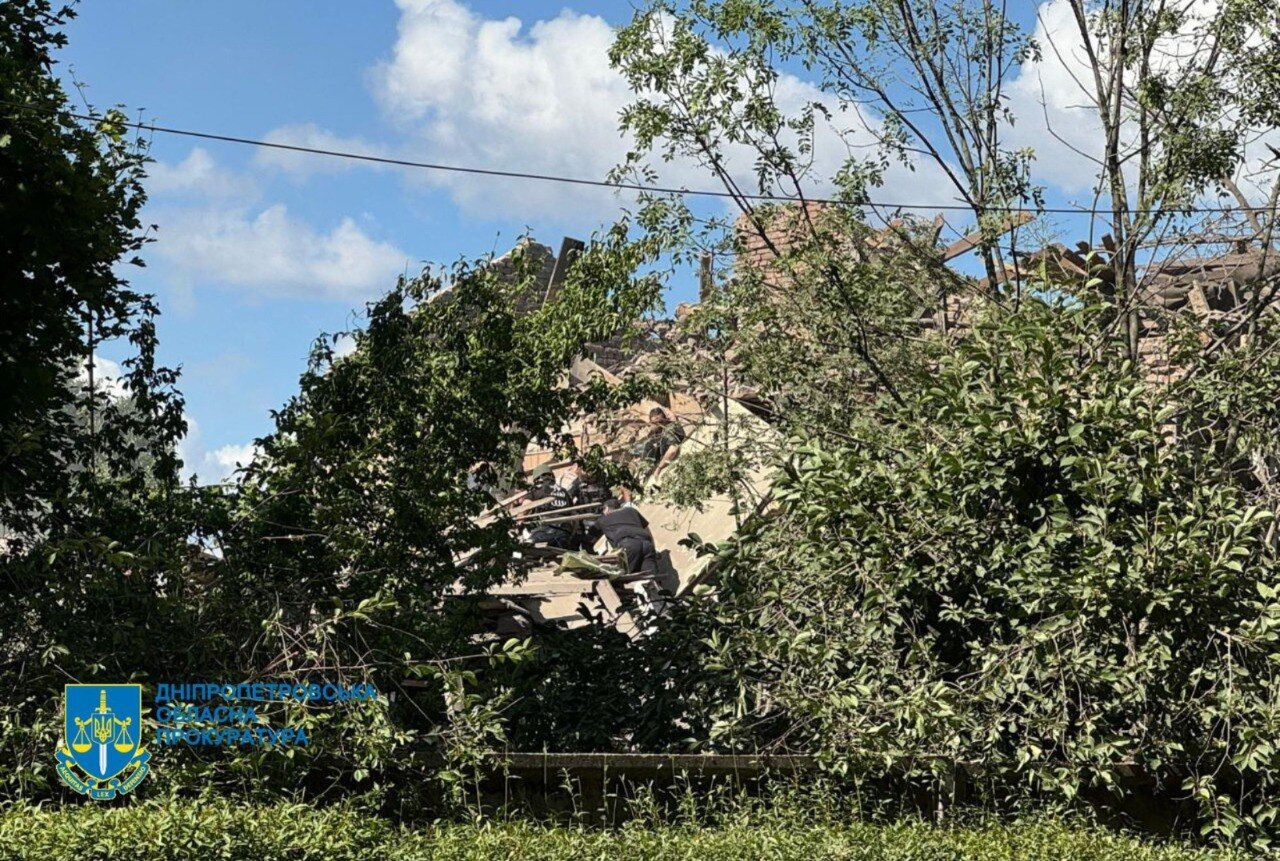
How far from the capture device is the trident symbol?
257 inches

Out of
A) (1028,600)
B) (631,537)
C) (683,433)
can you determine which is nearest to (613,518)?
(631,537)

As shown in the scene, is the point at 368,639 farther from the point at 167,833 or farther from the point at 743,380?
the point at 743,380

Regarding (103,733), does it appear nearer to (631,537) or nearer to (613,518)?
(631,537)

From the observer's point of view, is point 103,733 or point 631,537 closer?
point 103,733

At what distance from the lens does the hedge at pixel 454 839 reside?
220 inches

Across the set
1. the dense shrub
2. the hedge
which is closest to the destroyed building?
the dense shrub

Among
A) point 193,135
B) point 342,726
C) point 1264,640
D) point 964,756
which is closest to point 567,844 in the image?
point 342,726

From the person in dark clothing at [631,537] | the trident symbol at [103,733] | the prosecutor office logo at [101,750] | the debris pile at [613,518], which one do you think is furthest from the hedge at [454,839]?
the person in dark clothing at [631,537]

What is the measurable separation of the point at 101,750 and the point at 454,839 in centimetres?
185

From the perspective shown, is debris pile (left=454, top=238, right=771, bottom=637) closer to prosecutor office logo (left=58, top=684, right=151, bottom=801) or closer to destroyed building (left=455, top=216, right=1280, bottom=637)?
destroyed building (left=455, top=216, right=1280, bottom=637)

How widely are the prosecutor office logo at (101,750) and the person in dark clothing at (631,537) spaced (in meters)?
7.12

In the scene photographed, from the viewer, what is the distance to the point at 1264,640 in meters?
7.59

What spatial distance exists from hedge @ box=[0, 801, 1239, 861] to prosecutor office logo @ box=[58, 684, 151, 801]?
149 mm

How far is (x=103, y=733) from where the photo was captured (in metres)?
6.56
